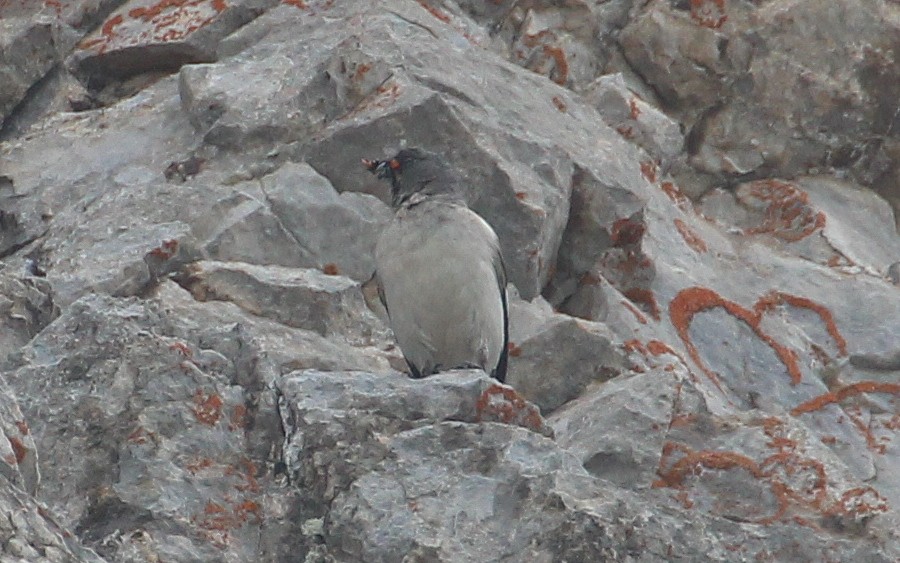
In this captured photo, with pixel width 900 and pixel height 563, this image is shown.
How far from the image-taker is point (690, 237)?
17.4 meters

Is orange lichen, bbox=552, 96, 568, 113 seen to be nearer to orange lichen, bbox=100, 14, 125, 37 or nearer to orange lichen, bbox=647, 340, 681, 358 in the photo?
orange lichen, bbox=647, 340, 681, 358

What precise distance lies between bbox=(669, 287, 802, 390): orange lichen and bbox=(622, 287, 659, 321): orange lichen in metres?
0.15

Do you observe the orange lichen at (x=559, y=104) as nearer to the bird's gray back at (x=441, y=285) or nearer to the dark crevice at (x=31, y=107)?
the bird's gray back at (x=441, y=285)

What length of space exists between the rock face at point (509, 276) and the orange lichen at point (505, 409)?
19 millimetres

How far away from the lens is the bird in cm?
1389

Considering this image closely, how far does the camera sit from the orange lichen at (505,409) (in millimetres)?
Result: 10656

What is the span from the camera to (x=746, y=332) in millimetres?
16344

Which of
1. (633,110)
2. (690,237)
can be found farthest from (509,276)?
(633,110)

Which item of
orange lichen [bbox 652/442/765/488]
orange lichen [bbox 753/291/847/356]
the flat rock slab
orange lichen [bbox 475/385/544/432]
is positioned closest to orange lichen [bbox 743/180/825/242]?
orange lichen [bbox 753/291/847/356]

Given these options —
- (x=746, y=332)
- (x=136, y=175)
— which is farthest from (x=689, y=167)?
(x=136, y=175)

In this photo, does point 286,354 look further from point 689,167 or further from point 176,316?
point 689,167

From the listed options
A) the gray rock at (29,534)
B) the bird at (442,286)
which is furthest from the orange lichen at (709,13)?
the gray rock at (29,534)

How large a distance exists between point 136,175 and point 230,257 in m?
1.90

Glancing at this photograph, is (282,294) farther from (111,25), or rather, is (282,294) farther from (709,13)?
(709,13)
